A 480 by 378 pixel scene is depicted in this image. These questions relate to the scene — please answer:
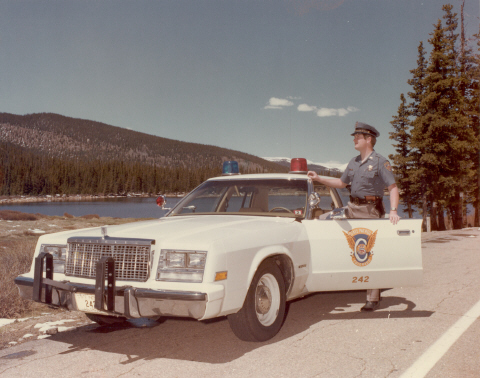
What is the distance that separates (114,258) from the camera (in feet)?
13.5

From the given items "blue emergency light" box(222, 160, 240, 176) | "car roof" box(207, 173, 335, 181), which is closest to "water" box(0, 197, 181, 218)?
"blue emergency light" box(222, 160, 240, 176)

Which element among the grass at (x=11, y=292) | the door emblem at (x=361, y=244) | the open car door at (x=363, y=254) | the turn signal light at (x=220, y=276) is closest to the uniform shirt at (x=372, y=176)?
the open car door at (x=363, y=254)

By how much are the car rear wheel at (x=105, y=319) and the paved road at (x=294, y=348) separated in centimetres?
10

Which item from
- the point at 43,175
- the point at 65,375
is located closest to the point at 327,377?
the point at 65,375

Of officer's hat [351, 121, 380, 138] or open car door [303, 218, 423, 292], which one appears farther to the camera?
officer's hat [351, 121, 380, 138]

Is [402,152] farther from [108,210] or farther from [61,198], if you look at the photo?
[61,198]

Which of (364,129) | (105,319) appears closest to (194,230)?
(105,319)

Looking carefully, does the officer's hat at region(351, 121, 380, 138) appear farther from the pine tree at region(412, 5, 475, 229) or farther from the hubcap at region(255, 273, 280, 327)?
the pine tree at region(412, 5, 475, 229)

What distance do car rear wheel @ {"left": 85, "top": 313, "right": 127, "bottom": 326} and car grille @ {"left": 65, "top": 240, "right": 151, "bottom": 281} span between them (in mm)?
950

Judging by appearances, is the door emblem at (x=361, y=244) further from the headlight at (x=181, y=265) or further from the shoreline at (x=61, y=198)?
the shoreline at (x=61, y=198)

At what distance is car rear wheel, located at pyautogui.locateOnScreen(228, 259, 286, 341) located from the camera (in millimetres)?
4297

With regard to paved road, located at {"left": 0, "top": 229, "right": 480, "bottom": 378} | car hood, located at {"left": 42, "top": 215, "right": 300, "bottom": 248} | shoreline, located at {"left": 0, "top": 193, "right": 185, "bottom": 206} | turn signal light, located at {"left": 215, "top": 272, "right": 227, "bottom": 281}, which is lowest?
paved road, located at {"left": 0, "top": 229, "right": 480, "bottom": 378}

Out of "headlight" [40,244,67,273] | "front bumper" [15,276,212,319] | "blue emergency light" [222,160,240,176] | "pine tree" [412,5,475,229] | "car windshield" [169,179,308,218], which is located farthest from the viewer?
"pine tree" [412,5,475,229]

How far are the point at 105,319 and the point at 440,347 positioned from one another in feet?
11.0
